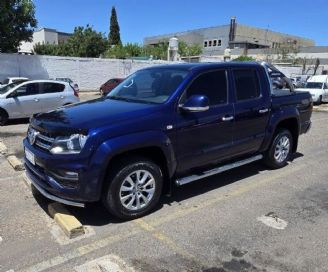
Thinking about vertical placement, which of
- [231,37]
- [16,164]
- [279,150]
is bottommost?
[16,164]

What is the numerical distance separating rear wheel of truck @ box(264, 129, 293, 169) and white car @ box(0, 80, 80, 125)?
339 inches

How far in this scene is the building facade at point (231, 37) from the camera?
75000mm

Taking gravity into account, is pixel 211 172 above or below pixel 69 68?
below

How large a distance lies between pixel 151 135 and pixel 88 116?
77cm

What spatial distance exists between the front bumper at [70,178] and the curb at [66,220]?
0.23m

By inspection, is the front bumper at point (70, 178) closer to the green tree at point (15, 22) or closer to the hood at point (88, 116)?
the hood at point (88, 116)

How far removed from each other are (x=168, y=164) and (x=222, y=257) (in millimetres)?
1384

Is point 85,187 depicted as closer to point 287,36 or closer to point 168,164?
point 168,164

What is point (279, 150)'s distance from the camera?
22.7ft

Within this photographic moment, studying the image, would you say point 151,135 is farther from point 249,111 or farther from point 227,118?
point 249,111

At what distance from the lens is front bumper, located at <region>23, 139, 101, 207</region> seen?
4.18 metres

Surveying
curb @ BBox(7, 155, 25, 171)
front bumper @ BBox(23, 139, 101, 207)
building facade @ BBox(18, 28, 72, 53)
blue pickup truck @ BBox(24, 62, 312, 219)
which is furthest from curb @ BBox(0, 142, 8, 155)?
building facade @ BBox(18, 28, 72, 53)

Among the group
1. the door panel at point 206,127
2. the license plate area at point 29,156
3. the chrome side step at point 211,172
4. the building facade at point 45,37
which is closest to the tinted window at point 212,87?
the door panel at point 206,127

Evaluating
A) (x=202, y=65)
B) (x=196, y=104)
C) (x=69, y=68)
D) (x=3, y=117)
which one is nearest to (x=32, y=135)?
(x=196, y=104)
